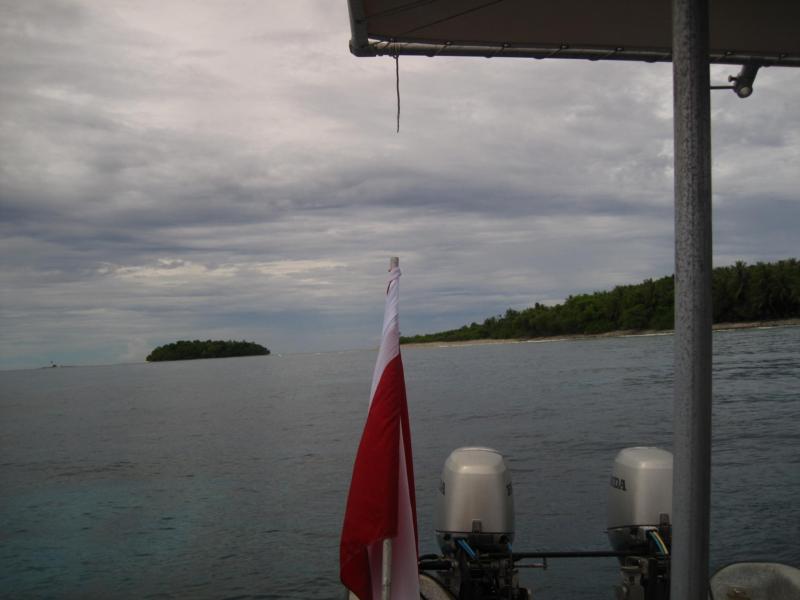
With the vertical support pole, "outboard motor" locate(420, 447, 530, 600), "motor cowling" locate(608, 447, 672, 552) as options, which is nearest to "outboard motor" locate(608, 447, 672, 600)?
"motor cowling" locate(608, 447, 672, 552)

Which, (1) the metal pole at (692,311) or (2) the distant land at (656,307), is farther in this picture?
(2) the distant land at (656,307)

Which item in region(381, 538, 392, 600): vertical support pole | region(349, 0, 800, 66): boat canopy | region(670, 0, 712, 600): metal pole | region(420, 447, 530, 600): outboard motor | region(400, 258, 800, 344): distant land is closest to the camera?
region(670, 0, 712, 600): metal pole

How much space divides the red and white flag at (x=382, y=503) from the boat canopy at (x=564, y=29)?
5.30 feet

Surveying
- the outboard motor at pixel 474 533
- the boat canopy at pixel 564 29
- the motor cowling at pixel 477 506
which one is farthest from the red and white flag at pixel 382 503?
the motor cowling at pixel 477 506

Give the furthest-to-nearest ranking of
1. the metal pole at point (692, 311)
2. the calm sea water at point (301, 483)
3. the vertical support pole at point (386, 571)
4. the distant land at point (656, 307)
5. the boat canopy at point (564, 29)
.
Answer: the distant land at point (656, 307) < the calm sea water at point (301, 483) < the boat canopy at point (564, 29) < the vertical support pole at point (386, 571) < the metal pole at point (692, 311)

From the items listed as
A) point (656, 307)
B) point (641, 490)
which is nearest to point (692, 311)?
point (641, 490)

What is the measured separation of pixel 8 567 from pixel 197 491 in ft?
18.3

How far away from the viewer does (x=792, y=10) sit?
4.51m

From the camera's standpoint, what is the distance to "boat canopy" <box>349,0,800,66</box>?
12.8 ft

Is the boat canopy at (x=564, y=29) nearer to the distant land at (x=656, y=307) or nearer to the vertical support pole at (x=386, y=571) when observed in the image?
the vertical support pole at (x=386, y=571)

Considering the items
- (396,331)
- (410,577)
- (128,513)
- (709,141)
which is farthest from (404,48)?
(128,513)

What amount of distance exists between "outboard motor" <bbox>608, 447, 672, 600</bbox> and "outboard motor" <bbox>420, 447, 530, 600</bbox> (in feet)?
2.44

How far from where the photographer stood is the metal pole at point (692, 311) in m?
2.21

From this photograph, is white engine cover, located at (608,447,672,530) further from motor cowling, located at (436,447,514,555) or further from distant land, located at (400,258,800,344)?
distant land, located at (400,258,800,344)
